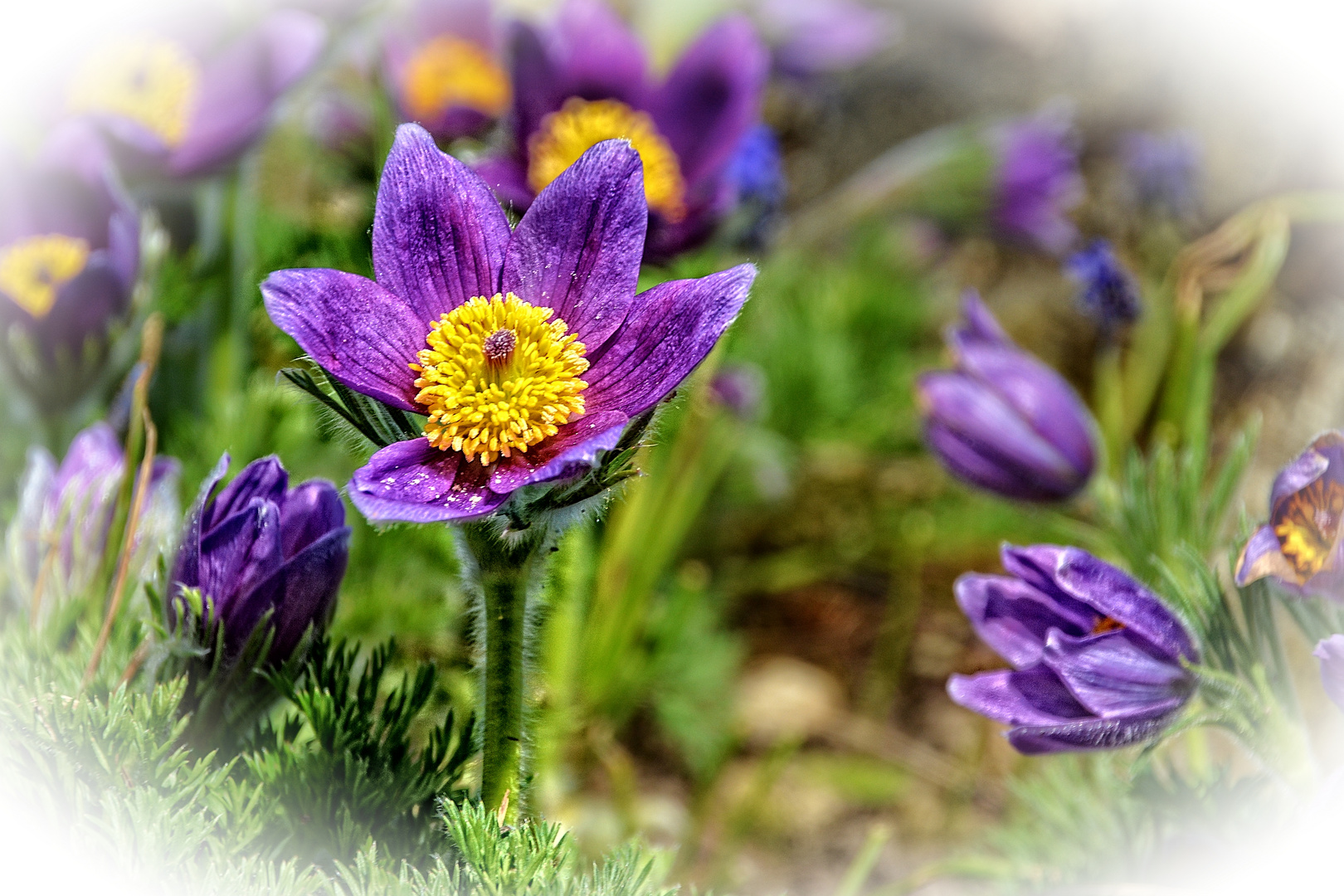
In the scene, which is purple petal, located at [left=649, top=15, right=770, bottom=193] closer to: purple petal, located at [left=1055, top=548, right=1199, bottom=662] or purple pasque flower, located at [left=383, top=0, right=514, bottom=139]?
purple pasque flower, located at [left=383, top=0, right=514, bottom=139]

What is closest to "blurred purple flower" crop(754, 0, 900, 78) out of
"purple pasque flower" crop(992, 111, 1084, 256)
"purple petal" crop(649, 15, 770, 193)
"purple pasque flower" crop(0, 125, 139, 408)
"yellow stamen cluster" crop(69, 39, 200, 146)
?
"purple pasque flower" crop(992, 111, 1084, 256)

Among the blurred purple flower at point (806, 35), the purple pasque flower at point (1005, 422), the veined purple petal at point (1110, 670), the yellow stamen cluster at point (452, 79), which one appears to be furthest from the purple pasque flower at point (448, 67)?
the veined purple petal at point (1110, 670)

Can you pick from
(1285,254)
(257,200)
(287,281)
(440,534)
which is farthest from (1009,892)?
(1285,254)

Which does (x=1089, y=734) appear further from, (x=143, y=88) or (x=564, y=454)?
(x=143, y=88)

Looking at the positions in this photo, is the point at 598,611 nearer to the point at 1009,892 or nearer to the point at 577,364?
the point at 1009,892

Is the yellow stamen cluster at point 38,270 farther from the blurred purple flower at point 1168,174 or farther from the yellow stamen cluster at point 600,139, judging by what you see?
the blurred purple flower at point 1168,174
